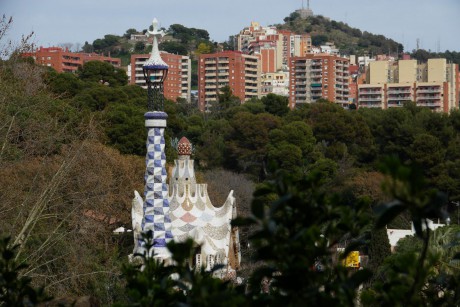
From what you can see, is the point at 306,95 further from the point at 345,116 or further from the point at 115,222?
the point at 115,222

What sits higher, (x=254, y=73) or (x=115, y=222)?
(x=254, y=73)

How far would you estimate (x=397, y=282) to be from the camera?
4.94m

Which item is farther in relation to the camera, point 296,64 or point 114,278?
point 296,64

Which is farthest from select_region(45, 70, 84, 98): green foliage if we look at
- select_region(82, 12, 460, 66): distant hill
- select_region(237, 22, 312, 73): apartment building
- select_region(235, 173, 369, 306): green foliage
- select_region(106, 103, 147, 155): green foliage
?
select_region(82, 12, 460, 66): distant hill

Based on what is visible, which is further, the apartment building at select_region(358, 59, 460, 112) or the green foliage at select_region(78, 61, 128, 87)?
the apartment building at select_region(358, 59, 460, 112)

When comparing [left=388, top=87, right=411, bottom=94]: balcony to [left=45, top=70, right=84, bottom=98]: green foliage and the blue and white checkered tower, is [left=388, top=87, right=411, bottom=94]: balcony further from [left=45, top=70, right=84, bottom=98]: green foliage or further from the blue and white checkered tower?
the blue and white checkered tower

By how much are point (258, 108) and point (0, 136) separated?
37127mm

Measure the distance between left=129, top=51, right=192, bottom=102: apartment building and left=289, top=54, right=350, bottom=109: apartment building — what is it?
9785mm

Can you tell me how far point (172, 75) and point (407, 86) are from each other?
20724 mm

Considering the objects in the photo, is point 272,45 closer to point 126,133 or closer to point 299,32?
point 299,32

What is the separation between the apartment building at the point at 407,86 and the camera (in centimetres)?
9069

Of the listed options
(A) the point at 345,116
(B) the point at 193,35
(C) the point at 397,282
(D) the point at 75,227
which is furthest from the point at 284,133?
(B) the point at 193,35

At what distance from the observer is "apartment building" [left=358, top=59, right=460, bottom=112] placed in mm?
90688

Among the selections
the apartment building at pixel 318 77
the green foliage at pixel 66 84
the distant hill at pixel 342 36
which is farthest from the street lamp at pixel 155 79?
the distant hill at pixel 342 36
